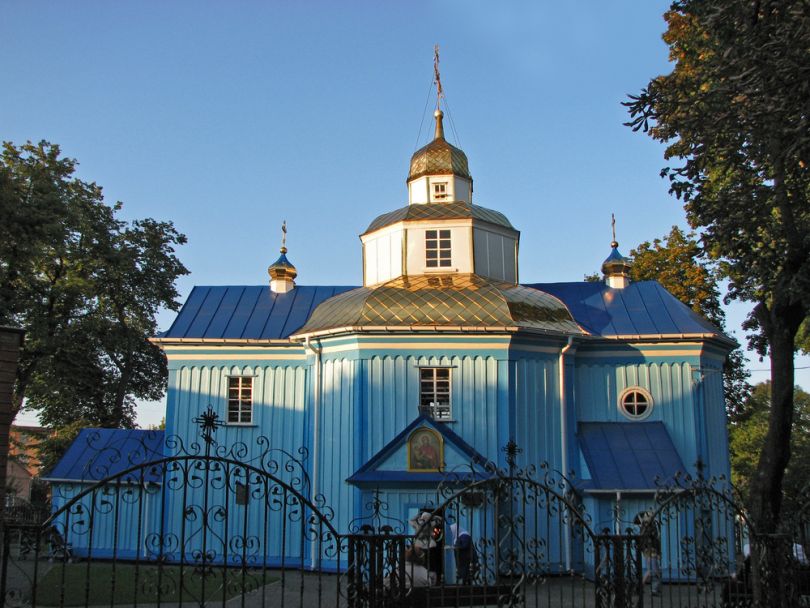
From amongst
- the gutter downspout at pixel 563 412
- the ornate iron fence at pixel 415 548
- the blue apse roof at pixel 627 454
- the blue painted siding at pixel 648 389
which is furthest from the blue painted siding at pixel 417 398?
the blue painted siding at pixel 648 389

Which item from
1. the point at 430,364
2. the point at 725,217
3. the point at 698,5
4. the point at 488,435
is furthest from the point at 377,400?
the point at 698,5

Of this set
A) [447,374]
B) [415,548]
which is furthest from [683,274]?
[415,548]

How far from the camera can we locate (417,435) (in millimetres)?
16719

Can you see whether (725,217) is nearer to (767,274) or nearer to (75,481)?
(767,274)

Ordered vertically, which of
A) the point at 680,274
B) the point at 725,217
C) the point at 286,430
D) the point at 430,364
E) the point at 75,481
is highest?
the point at 680,274

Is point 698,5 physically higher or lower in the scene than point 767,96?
higher

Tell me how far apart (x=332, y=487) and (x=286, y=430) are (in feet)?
7.99

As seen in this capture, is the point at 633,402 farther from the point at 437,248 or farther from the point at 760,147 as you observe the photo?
the point at 760,147

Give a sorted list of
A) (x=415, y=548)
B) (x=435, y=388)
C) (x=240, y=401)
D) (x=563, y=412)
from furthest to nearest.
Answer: (x=240, y=401)
(x=563, y=412)
(x=435, y=388)
(x=415, y=548)

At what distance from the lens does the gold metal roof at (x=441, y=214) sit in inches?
805

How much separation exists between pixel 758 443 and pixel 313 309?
945 inches

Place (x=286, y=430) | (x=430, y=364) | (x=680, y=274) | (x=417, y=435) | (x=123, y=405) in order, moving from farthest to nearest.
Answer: (x=123, y=405)
(x=680, y=274)
(x=286, y=430)
(x=430, y=364)
(x=417, y=435)

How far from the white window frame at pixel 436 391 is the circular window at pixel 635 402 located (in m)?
4.47

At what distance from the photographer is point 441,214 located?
67.4 feet
